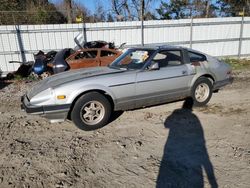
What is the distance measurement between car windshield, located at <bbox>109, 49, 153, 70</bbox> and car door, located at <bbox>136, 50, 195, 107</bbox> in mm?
194

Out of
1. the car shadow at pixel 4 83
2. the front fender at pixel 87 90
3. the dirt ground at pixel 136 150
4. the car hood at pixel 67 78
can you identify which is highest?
the car hood at pixel 67 78

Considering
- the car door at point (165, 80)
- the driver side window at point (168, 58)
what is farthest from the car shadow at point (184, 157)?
the driver side window at point (168, 58)

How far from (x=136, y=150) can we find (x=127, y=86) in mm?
1378

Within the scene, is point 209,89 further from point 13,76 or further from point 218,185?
point 13,76

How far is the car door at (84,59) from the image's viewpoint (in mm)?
8742

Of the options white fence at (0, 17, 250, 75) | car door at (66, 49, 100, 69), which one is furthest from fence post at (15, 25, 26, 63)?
car door at (66, 49, 100, 69)

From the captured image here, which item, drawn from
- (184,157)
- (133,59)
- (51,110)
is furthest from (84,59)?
(184,157)

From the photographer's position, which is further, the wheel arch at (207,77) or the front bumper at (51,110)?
the wheel arch at (207,77)

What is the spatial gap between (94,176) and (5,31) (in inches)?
374

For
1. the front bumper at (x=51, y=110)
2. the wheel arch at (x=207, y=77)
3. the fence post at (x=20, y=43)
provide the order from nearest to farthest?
the front bumper at (x=51, y=110) → the wheel arch at (x=207, y=77) → the fence post at (x=20, y=43)

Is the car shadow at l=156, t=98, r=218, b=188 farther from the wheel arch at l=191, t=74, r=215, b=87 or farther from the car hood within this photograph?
the car hood

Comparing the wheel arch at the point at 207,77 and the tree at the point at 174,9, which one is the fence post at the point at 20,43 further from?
the tree at the point at 174,9

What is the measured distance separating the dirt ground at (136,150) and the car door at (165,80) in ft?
1.36

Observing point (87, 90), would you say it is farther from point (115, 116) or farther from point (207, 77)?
point (207, 77)
